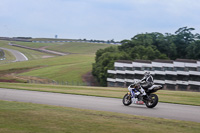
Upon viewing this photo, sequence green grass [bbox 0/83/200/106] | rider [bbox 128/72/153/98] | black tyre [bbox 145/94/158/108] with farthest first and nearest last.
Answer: green grass [bbox 0/83/200/106]
rider [bbox 128/72/153/98]
black tyre [bbox 145/94/158/108]

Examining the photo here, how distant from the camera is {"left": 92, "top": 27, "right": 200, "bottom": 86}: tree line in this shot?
283 ft

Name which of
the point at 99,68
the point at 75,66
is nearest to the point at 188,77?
the point at 99,68

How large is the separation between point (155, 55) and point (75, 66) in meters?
37.4

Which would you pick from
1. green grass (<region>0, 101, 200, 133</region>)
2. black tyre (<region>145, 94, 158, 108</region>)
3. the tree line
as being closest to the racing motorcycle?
black tyre (<region>145, 94, 158, 108</region>)

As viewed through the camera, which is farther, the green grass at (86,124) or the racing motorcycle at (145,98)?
the racing motorcycle at (145,98)

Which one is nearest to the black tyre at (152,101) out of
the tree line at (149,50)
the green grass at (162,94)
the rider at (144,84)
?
the rider at (144,84)

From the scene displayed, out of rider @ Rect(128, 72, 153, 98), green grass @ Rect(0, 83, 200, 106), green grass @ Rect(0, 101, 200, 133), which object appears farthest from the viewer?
green grass @ Rect(0, 83, 200, 106)

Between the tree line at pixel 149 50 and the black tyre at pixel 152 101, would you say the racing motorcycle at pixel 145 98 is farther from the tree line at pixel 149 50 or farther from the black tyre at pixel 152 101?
the tree line at pixel 149 50

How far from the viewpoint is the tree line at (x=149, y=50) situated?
8619 centimetres

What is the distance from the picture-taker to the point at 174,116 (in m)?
14.3

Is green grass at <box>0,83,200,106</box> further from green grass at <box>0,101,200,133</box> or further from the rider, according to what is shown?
green grass at <box>0,101,200,133</box>

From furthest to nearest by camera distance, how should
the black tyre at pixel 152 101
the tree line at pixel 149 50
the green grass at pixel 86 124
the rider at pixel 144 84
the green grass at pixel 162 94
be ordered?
the tree line at pixel 149 50
the green grass at pixel 162 94
the rider at pixel 144 84
the black tyre at pixel 152 101
the green grass at pixel 86 124

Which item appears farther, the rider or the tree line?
the tree line

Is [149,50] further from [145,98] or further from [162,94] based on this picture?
[145,98]
